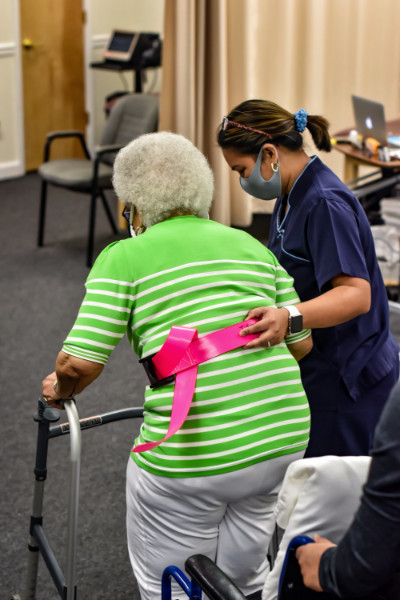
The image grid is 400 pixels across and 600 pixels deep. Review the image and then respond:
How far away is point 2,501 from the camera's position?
2.43 m

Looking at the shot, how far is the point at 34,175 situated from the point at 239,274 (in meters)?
5.00

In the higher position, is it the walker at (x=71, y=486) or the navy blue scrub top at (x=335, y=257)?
the navy blue scrub top at (x=335, y=257)

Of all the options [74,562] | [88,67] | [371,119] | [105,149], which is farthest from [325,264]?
[88,67]

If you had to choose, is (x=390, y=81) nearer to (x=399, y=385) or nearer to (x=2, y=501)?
(x=2, y=501)

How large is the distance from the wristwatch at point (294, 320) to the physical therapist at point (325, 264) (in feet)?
0.18

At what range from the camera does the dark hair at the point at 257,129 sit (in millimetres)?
1711

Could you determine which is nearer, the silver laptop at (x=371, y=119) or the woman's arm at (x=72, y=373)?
the woman's arm at (x=72, y=373)

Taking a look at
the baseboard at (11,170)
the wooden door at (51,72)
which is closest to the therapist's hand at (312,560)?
the baseboard at (11,170)

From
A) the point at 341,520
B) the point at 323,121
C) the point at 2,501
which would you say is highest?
the point at 323,121

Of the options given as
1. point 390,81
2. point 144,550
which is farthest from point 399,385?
point 390,81

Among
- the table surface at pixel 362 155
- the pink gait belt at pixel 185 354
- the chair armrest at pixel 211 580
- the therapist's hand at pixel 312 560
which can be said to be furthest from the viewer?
the table surface at pixel 362 155

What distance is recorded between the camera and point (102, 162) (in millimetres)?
4625

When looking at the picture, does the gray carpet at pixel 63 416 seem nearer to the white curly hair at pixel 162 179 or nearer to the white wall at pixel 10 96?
the white wall at pixel 10 96

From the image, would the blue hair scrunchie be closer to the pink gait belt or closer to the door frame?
the pink gait belt
